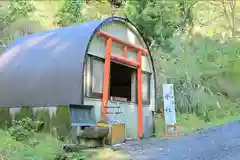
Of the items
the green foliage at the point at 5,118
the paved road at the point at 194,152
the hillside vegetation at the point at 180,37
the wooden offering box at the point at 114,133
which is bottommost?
the paved road at the point at 194,152

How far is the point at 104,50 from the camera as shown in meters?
9.30

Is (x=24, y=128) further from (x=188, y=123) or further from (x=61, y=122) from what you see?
(x=188, y=123)

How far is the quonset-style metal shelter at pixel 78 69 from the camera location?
8.36m

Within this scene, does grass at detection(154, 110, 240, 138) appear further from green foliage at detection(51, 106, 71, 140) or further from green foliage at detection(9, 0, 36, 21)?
green foliage at detection(9, 0, 36, 21)

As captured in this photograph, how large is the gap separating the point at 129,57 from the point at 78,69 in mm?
2718

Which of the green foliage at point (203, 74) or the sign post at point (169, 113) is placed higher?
the green foliage at point (203, 74)

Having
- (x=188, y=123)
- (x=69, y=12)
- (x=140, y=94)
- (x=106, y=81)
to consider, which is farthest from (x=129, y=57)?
(x=69, y=12)

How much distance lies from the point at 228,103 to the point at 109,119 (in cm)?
1050

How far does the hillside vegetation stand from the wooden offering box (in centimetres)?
604

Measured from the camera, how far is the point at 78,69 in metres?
8.23

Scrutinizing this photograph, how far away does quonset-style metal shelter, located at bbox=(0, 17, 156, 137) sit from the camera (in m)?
8.36

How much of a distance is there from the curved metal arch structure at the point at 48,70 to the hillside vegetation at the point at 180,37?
6543mm

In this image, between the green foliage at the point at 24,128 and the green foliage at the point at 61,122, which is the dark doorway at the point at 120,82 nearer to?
the green foliage at the point at 61,122

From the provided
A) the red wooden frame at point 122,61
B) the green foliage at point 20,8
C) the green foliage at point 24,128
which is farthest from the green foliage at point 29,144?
the green foliage at point 20,8
